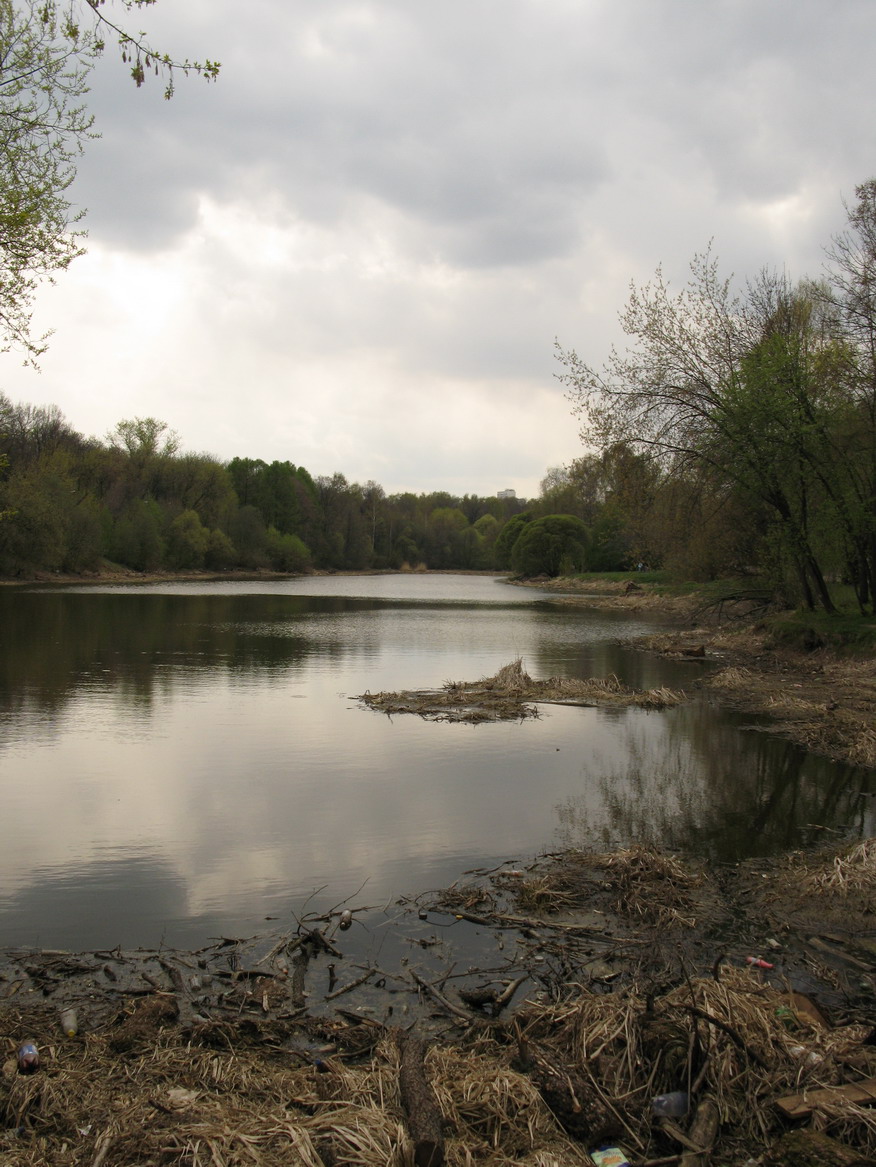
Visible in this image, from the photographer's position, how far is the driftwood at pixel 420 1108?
3.73 meters

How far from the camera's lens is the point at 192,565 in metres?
90.1

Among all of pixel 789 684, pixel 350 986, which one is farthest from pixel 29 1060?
pixel 789 684

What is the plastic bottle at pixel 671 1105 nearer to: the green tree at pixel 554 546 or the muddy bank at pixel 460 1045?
the muddy bank at pixel 460 1045

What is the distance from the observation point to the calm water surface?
→ 7.69m

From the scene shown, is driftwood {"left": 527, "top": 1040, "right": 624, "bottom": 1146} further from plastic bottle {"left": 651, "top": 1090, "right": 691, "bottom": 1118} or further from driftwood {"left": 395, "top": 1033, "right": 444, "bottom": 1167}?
driftwood {"left": 395, "top": 1033, "right": 444, "bottom": 1167}

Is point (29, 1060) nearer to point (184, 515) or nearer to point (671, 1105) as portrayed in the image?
point (671, 1105)

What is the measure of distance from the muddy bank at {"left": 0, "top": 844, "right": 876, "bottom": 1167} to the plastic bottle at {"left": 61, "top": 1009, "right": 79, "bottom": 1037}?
0.15 ft

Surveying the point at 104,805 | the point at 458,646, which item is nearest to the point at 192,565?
the point at 458,646

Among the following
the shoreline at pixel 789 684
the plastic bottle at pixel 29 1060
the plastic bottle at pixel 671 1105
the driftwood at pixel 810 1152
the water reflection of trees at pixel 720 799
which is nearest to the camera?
the driftwood at pixel 810 1152

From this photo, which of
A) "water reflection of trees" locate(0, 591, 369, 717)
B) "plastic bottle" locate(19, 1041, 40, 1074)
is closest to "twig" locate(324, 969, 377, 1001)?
"plastic bottle" locate(19, 1041, 40, 1074)

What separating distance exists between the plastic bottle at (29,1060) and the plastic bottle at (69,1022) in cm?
31

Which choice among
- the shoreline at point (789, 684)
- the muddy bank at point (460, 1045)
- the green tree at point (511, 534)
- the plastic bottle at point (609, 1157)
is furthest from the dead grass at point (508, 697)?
the green tree at point (511, 534)

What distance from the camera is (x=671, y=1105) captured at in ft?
14.0

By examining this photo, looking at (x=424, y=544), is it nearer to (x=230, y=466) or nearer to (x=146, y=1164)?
(x=230, y=466)
